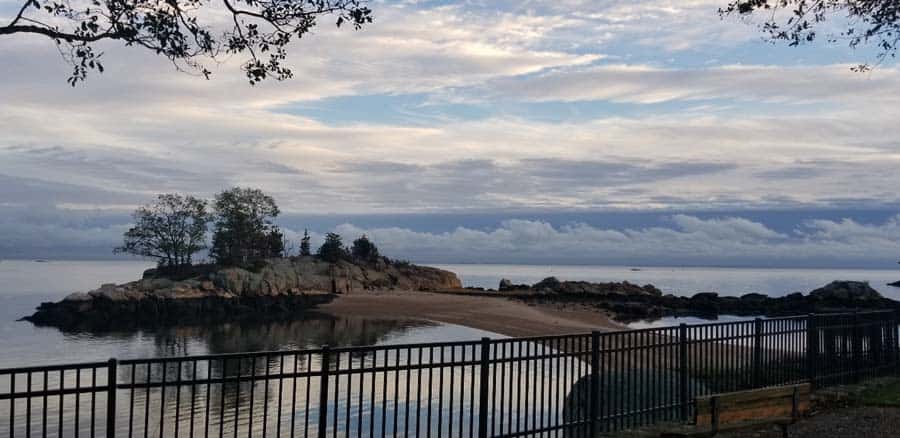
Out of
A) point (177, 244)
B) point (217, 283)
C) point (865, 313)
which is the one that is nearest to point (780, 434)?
point (865, 313)

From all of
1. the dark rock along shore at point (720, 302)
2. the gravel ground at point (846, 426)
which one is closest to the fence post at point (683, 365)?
the gravel ground at point (846, 426)

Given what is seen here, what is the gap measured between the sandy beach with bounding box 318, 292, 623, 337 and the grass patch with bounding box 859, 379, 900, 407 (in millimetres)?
28496

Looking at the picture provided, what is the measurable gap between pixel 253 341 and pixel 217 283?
41.4 m

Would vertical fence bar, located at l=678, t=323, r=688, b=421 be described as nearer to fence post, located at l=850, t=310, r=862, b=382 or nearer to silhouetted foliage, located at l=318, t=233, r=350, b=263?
fence post, located at l=850, t=310, r=862, b=382

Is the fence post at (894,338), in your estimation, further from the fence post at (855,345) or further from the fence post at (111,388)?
the fence post at (111,388)

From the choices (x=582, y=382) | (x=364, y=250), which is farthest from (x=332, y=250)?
(x=582, y=382)

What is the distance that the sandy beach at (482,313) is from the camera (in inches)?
2025

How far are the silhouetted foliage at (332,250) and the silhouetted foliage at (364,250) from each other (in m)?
2.80

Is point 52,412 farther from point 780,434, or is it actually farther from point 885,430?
point 885,430

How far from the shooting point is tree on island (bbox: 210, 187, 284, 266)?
10031 cm

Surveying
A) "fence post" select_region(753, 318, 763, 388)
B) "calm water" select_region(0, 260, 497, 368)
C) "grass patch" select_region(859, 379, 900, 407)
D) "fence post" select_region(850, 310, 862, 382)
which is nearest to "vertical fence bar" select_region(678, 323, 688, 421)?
"fence post" select_region(753, 318, 763, 388)

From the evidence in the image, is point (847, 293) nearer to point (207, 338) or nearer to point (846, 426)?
point (207, 338)

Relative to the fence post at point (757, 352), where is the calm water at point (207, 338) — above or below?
below

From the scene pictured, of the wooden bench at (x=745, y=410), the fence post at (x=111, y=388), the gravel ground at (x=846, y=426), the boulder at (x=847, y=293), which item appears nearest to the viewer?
the fence post at (x=111, y=388)
